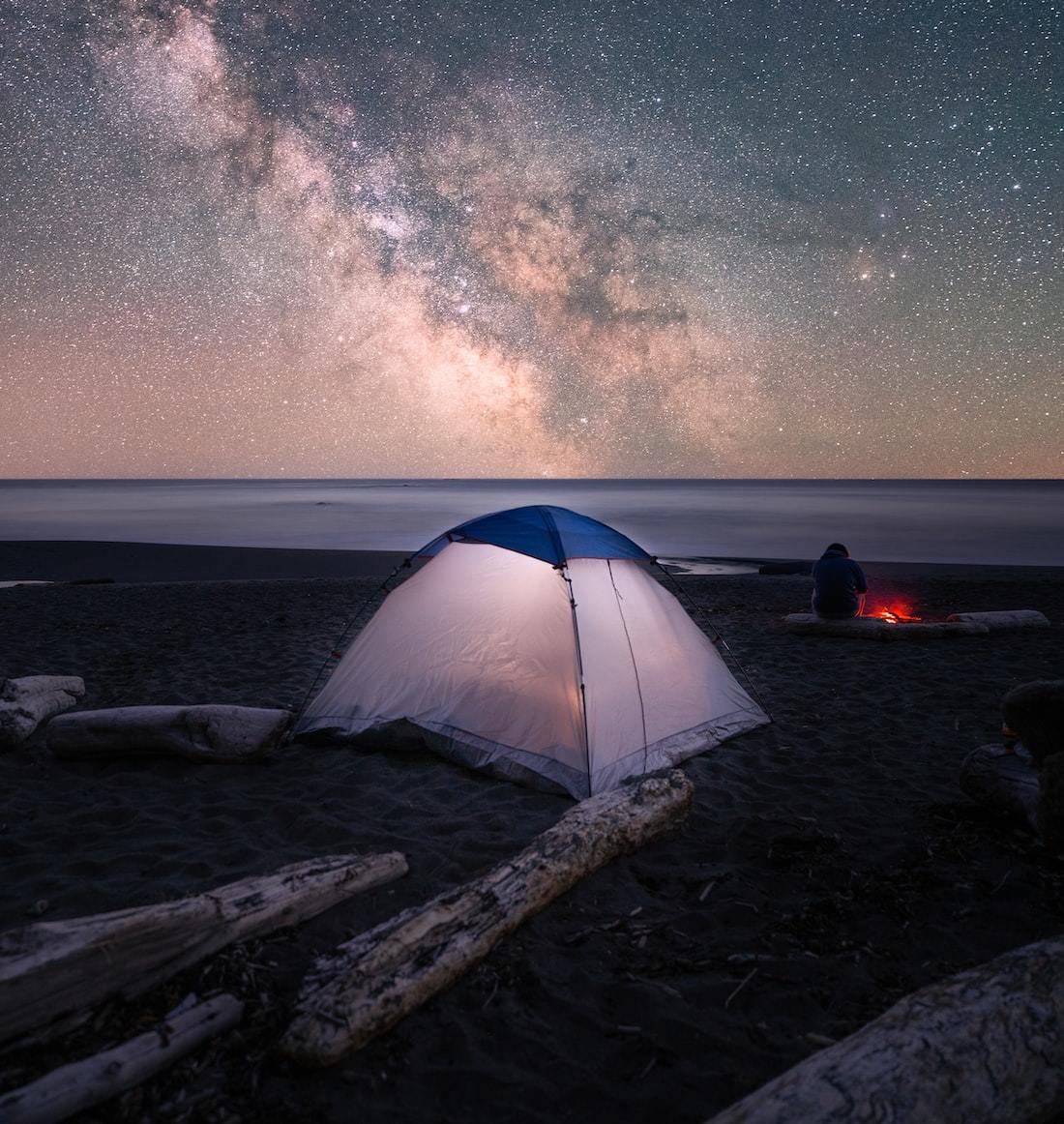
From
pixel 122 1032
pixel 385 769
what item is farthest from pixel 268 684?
pixel 122 1032

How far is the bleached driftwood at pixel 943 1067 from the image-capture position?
2246mm

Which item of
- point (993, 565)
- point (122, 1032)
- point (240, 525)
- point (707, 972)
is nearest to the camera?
point (122, 1032)

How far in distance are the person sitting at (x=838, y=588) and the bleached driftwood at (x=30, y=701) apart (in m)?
10.7

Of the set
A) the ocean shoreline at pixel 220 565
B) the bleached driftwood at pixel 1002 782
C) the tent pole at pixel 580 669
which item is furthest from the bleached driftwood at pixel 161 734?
the ocean shoreline at pixel 220 565

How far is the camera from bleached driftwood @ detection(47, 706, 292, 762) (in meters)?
5.88

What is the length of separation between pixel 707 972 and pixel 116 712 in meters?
5.30

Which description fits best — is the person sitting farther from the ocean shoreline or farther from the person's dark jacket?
the ocean shoreline

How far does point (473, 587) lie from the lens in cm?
650

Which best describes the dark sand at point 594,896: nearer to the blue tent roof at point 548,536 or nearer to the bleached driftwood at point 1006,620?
the blue tent roof at point 548,536

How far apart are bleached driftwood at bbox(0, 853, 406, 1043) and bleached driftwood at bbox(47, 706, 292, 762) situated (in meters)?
2.34

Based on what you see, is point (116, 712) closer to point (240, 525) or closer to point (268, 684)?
point (268, 684)

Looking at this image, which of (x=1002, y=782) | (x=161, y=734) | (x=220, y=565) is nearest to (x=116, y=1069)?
(x=161, y=734)

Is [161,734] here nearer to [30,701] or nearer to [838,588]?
[30,701]

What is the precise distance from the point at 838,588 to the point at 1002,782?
6.61 m
